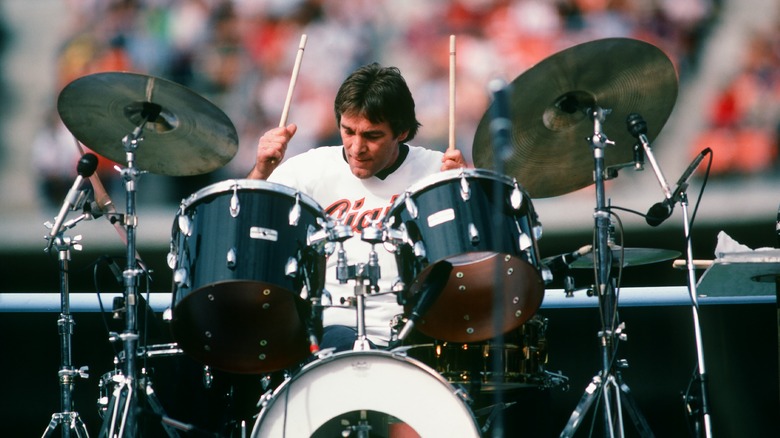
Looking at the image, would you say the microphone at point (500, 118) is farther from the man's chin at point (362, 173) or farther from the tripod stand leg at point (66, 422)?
the tripod stand leg at point (66, 422)

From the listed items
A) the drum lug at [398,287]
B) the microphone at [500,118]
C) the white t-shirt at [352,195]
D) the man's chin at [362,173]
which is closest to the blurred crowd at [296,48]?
the white t-shirt at [352,195]

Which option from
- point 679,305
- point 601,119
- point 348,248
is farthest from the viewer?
point 679,305

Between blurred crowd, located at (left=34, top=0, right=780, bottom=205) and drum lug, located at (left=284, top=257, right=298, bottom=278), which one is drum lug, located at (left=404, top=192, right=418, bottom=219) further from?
blurred crowd, located at (left=34, top=0, right=780, bottom=205)

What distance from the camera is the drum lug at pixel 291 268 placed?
99.0 inches

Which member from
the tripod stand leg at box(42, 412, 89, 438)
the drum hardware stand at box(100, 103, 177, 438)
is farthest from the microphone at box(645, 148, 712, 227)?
the tripod stand leg at box(42, 412, 89, 438)

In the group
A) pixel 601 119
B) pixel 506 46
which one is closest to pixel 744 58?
pixel 506 46

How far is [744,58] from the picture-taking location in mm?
4227

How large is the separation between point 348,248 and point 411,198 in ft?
1.76

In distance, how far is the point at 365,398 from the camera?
238 centimetres

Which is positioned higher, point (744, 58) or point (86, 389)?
point (744, 58)

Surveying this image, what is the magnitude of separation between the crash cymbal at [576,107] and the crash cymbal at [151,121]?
2.80 feet

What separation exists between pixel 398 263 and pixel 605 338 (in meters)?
0.65

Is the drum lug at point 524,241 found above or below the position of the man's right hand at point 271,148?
below

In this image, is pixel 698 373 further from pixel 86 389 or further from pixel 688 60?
pixel 86 389
